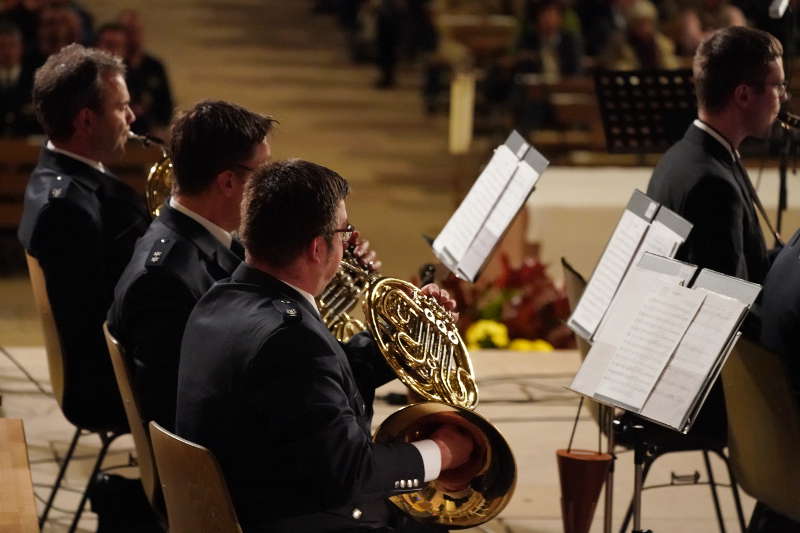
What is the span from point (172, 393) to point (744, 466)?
4.27 ft

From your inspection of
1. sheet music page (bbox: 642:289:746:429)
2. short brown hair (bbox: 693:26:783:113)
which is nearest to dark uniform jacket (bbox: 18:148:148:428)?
sheet music page (bbox: 642:289:746:429)

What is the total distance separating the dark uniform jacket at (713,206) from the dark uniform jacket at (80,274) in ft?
4.91

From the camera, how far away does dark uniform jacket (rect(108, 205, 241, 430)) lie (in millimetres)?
2771

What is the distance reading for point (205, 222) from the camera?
296 centimetres

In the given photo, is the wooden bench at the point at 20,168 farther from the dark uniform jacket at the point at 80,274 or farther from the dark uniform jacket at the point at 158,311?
the dark uniform jacket at the point at 158,311

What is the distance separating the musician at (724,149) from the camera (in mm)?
3379

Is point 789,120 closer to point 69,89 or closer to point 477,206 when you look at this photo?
point 477,206

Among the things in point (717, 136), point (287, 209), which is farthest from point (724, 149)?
point (287, 209)

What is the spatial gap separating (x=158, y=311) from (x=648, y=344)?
104 centimetres

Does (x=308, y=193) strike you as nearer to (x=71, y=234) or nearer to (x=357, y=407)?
(x=357, y=407)

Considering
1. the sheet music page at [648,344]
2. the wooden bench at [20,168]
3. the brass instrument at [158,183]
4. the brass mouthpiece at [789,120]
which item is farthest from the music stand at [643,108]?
the wooden bench at [20,168]

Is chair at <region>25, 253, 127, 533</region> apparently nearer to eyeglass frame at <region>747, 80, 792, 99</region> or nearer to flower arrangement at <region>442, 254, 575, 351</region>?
eyeglass frame at <region>747, 80, 792, 99</region>

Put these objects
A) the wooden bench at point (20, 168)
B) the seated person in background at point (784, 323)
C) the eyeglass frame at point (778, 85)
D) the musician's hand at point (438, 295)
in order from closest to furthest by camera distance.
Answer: the musician's hand at point (438, 295) < the seated person in background at point (784, 323) < the eyeglass frame at point (778, 85) < the wooden bench at point (20, 168)

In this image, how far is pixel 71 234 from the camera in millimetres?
3438
